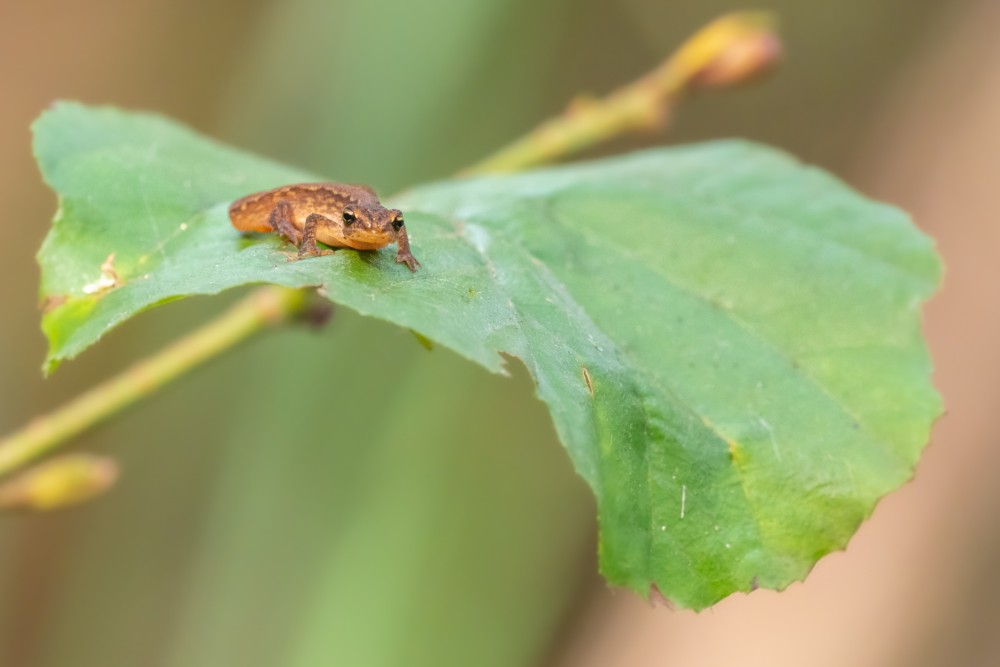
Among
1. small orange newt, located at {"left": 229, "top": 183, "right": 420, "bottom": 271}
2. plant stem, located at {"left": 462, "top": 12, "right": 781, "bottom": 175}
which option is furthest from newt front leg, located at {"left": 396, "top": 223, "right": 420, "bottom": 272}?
plant stem, located at {"left": 462, "top": 12, "right": 781, "bottom": 175}

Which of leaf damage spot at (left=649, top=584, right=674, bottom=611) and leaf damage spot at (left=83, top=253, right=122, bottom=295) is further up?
leaf damage spot at (left=83, top=253, right=122, bottom=295)

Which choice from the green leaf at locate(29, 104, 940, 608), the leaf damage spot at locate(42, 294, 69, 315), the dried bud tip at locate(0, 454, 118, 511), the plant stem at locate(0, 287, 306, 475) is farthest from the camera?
the dried bud tip at locate(0, 454, 118, 511)

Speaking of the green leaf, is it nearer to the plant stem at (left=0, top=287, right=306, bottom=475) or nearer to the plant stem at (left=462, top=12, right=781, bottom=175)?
the plant stem at (left=0, top=287, right=306, bottom=475)

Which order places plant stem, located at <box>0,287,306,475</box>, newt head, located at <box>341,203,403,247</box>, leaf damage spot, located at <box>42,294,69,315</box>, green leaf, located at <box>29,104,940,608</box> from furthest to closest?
plant stem, located at <box>0,287,306,475</box> → newt head, located at <box>341,203,403,247</box> → leaf damage spot, located at <box>42,294,69,315</box> → green leaf, located at <box>29,104,940,608</box>

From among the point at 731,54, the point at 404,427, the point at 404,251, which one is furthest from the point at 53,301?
the point at 404,427

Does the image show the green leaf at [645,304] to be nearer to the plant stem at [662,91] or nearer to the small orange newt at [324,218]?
the small orange newt at [324,218]

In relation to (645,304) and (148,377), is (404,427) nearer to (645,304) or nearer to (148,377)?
(148,377)
